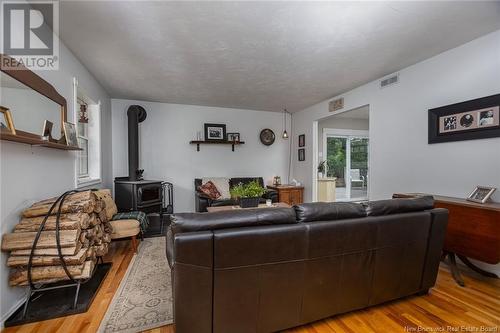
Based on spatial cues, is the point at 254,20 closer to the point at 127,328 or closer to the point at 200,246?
the point at 200,246

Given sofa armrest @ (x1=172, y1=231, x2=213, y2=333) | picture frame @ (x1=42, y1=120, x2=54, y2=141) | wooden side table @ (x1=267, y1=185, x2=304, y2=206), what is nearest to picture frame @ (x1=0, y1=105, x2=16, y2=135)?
picture frame @ (x1=42, y1=120, x2=54, y2=141)

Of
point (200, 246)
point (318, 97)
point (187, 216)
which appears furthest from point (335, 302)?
point (318, 97)

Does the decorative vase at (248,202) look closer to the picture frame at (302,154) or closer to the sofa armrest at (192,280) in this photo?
the sofa armrest at (192,280)

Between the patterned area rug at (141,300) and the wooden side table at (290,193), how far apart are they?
2945 mm

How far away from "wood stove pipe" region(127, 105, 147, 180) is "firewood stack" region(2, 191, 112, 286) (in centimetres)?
231

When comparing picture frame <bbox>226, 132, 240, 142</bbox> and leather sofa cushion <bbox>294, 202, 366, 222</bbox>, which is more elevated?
picture frame <bbox>226, 132, 240, 142</bbox>

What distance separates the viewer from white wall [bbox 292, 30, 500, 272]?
7.83 ft

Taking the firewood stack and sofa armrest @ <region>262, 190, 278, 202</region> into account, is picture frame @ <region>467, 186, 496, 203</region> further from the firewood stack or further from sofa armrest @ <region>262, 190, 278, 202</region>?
the firewood stack

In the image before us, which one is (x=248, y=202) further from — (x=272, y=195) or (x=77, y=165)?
(x=77, y=165)

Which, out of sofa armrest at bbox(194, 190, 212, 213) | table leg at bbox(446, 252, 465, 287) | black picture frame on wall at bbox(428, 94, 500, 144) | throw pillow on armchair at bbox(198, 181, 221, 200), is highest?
black picture frame on wall at bbox(428, 94, 500, 144)

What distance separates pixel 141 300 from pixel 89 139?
2.74 meters

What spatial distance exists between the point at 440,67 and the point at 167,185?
194 inches

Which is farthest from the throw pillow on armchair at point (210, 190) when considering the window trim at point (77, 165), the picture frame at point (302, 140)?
the picture frame at point (302, 140)

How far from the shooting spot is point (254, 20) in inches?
81.7
